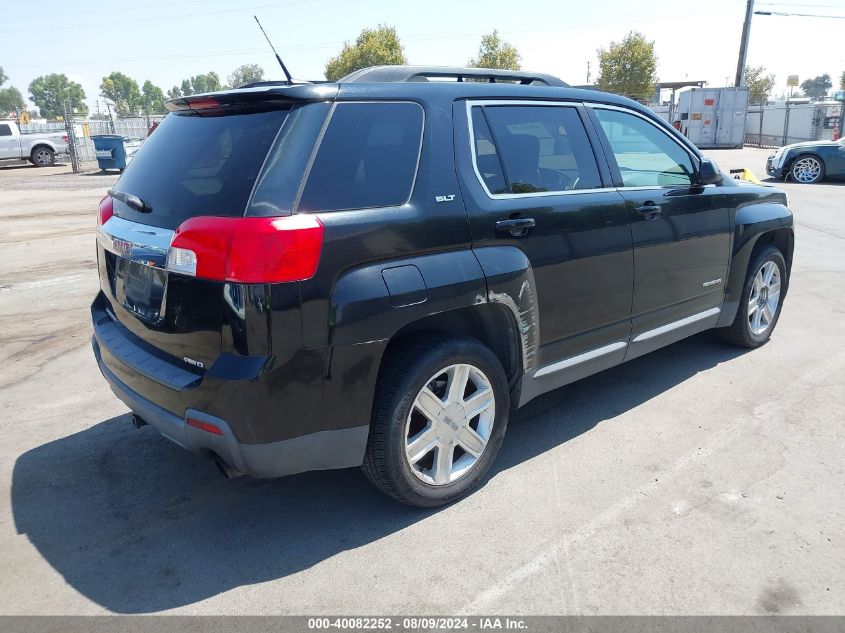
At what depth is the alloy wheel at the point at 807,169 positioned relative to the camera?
1684 cm

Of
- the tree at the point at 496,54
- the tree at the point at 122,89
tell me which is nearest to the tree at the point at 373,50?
the tree at the point at 496,54

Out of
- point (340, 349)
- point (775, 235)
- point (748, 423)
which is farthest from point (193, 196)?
point (775, 235)

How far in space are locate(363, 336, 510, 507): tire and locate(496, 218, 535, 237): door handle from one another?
56 cm

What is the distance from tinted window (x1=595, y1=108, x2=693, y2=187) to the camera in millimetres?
3986

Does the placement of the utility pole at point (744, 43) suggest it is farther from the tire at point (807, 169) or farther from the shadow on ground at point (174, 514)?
the shadow on ground at point (174, 514)

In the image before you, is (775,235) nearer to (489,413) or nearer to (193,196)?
(489,413)

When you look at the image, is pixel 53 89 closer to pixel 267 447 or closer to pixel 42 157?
pixel 42 157

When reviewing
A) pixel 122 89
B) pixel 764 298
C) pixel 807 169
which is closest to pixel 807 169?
pixel 807 169

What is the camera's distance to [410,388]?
9.41ft

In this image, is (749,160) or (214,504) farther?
(749,160)

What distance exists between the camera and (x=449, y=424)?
312 cm

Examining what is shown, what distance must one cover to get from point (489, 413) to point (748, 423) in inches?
71.6

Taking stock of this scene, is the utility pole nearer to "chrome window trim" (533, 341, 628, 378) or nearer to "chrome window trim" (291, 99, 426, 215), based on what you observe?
"chrome window trim" (533, 341, 628, 378)

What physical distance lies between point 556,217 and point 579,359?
2.74 ft
